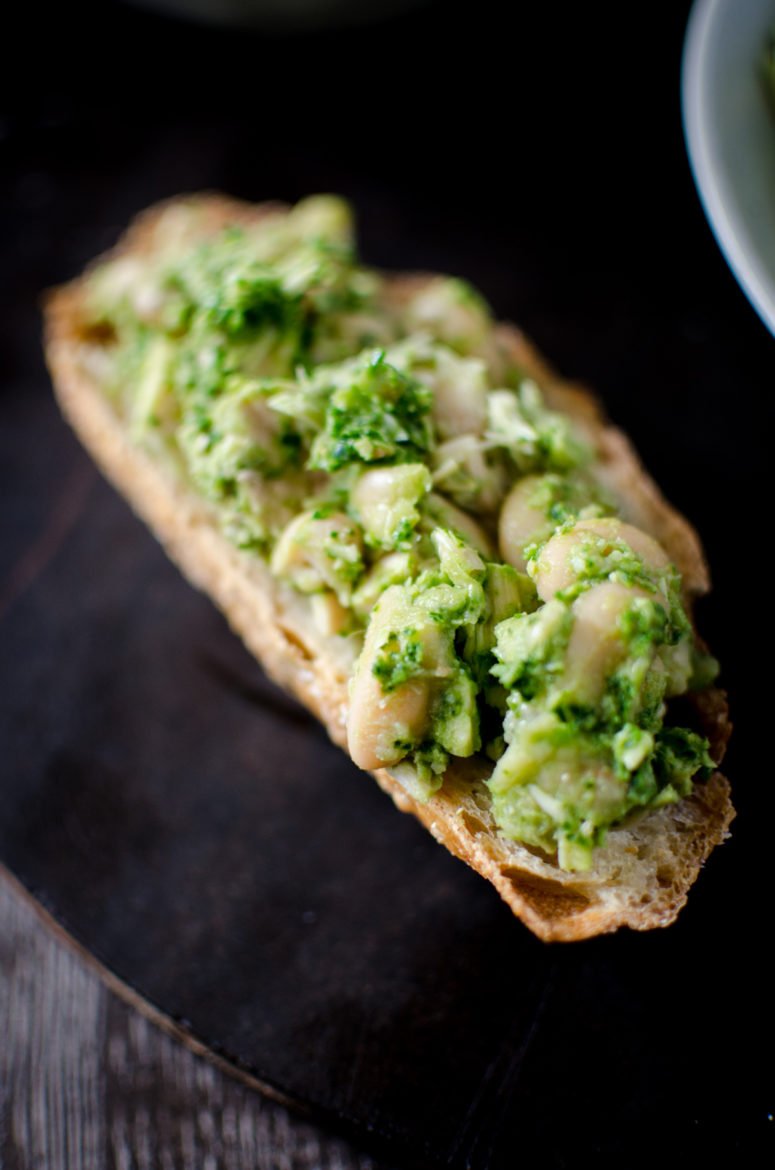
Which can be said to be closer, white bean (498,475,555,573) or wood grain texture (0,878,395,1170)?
white bean (498,475,555,573)

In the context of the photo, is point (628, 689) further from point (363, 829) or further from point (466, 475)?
point (363, 829)

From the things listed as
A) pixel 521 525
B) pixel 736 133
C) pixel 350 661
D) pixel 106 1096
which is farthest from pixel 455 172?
pixel 106 1096

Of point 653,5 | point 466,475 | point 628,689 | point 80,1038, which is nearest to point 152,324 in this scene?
point 466,475

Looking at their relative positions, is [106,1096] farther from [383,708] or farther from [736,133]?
[736,133]

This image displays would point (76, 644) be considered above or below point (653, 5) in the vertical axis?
below

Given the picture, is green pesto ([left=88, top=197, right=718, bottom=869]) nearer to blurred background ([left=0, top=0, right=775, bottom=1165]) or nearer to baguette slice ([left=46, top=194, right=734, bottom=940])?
baguette slice ([left=46, top=194, right=734, bottom=940])

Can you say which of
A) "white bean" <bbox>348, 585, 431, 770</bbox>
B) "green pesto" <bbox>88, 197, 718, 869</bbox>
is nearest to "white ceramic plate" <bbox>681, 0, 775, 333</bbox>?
"green pesto" <bbox>88, 197, 718, 869</bbox>

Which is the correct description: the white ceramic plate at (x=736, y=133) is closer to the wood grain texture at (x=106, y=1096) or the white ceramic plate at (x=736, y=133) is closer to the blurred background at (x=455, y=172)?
the blurred background at (x=455, y=172)
